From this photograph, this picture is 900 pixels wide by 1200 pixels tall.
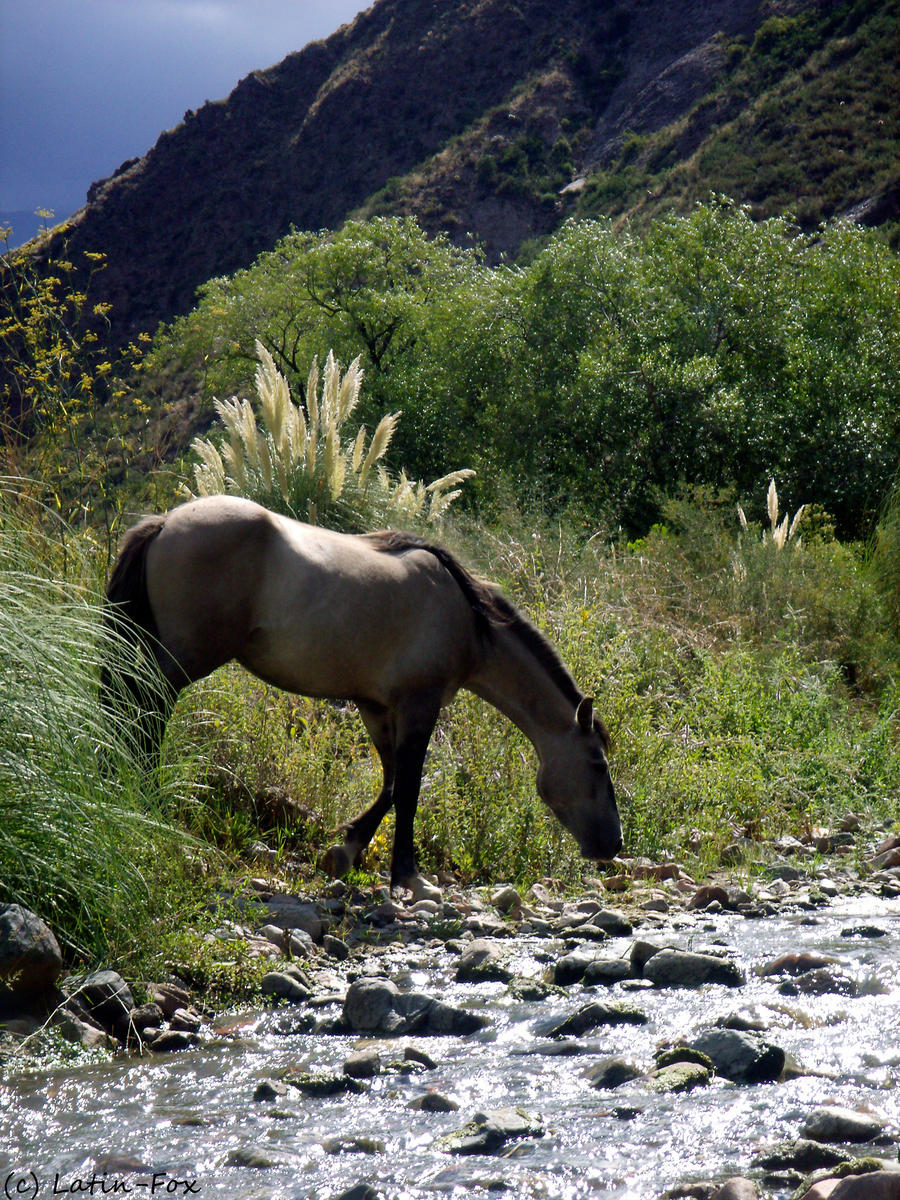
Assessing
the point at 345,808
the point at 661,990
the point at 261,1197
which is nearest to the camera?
the point at 261,1197

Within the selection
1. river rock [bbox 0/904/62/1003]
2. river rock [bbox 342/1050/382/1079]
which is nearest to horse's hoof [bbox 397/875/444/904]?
river rock [bbox 342/1050/382/1079]

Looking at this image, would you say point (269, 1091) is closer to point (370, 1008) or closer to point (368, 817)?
point (370, 1008)

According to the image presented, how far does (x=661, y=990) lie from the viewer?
3816 mm

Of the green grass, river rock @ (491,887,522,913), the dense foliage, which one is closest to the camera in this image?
river rock @ (491,887,522,913)

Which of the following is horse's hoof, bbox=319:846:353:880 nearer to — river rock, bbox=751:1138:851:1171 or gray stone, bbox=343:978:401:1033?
gray stone, bbox=343:978:401:1033

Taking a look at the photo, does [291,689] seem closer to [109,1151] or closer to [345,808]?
[345,808]

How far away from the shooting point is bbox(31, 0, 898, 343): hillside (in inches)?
1738

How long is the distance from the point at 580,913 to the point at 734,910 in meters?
0.75

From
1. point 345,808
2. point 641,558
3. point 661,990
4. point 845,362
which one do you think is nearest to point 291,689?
point 345,808

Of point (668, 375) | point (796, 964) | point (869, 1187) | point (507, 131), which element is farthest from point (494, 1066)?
point (507, 131)

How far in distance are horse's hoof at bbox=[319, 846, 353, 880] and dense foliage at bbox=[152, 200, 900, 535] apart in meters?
6.49

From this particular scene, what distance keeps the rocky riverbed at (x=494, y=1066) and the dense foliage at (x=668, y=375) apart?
7445 mm

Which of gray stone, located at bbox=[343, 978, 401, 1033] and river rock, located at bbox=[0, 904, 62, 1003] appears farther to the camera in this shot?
gray stone, located at bbox=[343, 978, 401, 1033]

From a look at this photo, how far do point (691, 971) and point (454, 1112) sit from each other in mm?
1394
